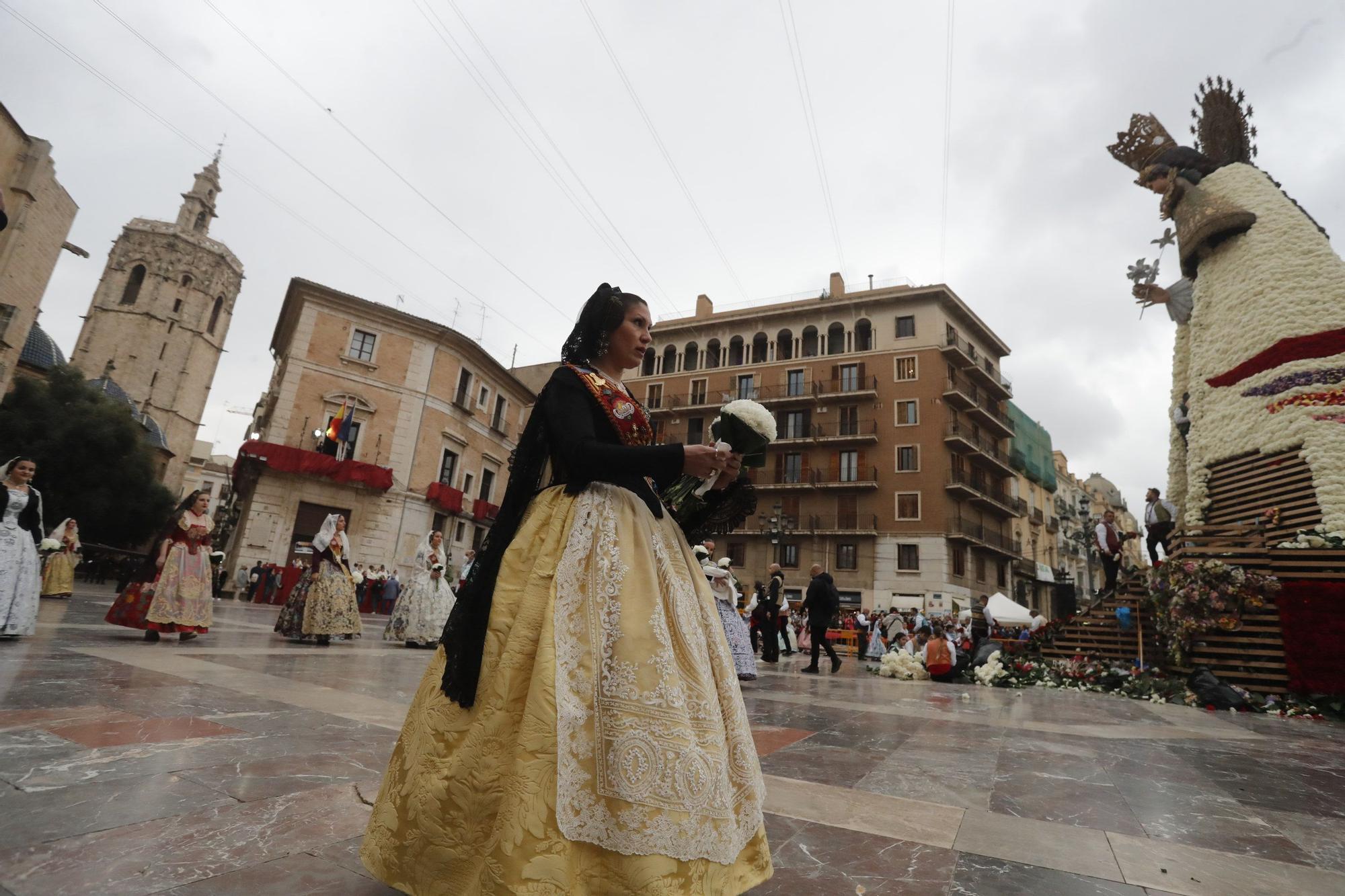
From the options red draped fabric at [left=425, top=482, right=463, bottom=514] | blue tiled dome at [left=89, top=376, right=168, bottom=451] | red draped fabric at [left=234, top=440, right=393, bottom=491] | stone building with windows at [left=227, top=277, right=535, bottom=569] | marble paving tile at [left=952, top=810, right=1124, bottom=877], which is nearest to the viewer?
marble paving tile at [left=952, top=810, right=1124, bottom=877]

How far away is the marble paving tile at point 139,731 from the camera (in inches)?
100

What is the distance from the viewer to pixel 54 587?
39.9ft

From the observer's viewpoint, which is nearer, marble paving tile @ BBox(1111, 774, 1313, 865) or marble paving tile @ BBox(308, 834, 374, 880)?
marble paving tile @ BBox(308, 834, 374, 880)

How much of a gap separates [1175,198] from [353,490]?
2371cm

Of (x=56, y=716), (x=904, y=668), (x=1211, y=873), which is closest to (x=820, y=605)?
(x=904, y=668)

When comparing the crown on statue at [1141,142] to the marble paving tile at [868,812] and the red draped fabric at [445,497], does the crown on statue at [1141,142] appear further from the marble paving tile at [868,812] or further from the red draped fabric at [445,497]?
the red draped fabric at [445,497]

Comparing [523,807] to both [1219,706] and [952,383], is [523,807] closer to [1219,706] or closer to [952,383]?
[1219,706]

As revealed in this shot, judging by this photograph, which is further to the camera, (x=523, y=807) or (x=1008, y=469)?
(x=1008, y=469)

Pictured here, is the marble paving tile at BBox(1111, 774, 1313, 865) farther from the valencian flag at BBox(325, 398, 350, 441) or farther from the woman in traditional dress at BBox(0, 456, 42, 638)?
the valencian flag at BBox(325, 398, 350, 441)

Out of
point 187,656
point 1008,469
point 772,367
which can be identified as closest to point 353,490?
point 187,656

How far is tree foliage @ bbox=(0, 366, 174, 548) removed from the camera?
21688 millimetres

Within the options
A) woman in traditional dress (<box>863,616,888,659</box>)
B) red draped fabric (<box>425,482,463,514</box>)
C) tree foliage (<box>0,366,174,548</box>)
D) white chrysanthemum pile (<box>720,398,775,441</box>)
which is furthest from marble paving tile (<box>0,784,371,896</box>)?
tree foliage (<box>0,366,174,548</box>)

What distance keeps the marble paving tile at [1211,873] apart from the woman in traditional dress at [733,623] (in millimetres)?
5156

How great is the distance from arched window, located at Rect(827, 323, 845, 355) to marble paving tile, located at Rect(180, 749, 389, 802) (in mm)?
33516
